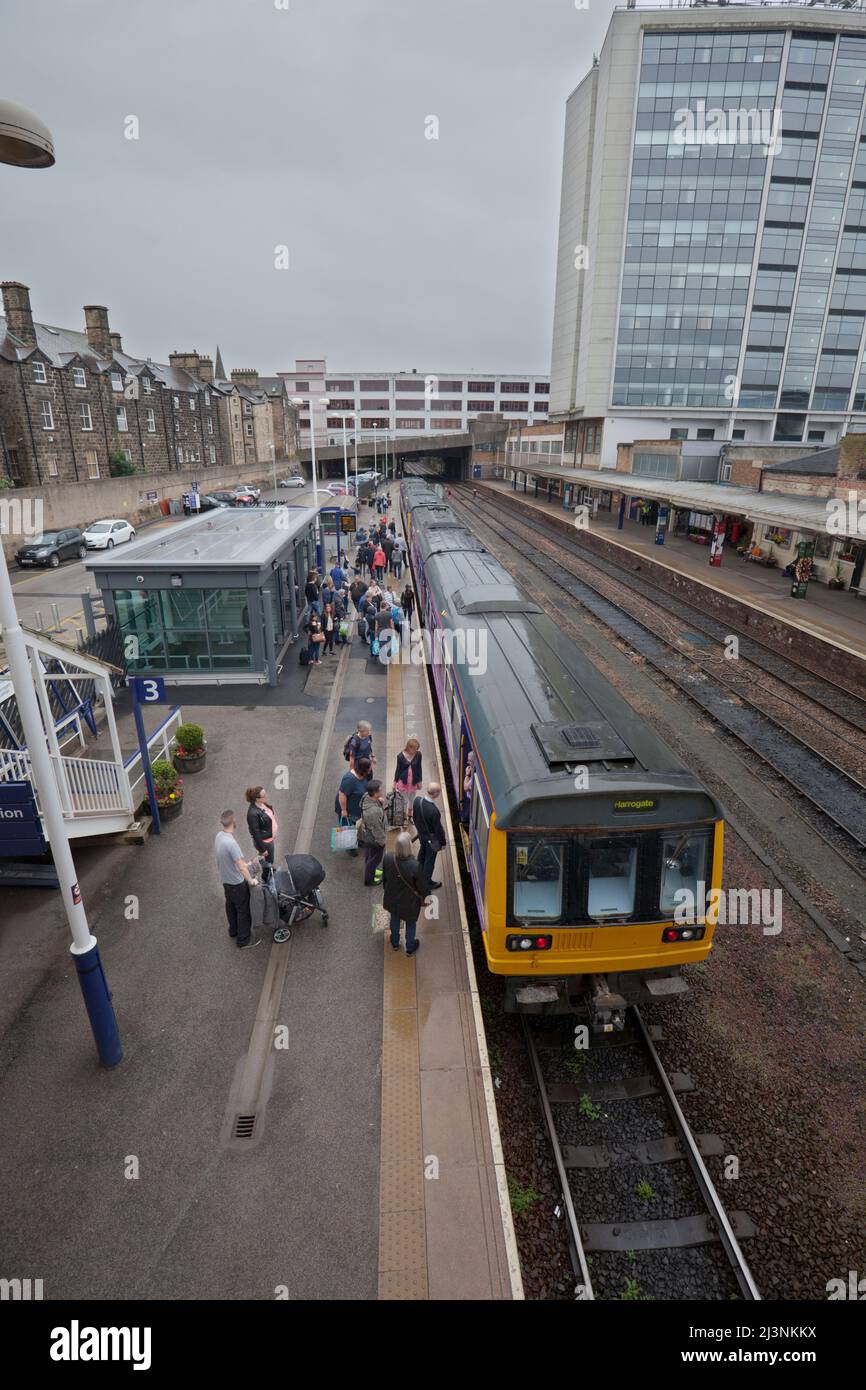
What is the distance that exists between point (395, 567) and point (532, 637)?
790 inches

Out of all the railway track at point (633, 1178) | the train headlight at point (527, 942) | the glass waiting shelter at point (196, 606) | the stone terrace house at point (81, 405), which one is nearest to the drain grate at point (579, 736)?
the train headlight at point (527, 942)

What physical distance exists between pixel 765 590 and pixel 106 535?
97.4 ft

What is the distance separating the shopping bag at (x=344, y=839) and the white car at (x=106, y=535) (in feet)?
93.0

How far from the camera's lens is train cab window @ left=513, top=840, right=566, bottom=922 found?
5.97 meters

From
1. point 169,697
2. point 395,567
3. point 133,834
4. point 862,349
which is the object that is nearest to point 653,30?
point 862,349

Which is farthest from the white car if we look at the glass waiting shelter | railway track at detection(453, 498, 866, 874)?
railway track at detection(453, 498, 866, 874)

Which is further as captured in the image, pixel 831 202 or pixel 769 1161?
pixel 831 202

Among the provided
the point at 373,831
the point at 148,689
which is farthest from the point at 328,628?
the point at 373,831

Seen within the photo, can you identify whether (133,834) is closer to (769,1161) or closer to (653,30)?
(769,1161)

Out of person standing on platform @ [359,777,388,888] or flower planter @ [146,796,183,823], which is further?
flower planter @ [146,796,183,823]

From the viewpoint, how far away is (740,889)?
9.43 meters

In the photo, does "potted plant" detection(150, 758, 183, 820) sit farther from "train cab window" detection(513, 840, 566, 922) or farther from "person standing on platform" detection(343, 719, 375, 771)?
"train cab window" detection(513, 840, 566, 922)

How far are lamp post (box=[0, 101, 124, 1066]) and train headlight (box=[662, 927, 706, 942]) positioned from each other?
5.06 meters

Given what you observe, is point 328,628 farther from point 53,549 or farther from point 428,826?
point 53,549
